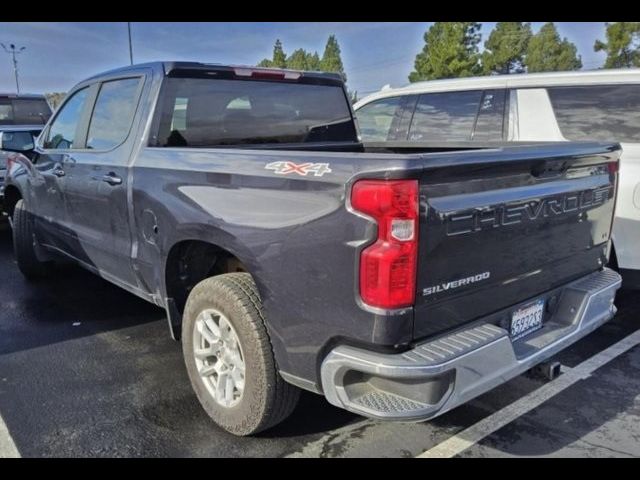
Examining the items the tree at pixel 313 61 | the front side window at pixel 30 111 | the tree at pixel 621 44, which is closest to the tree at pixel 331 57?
the tree at pixel 313 61

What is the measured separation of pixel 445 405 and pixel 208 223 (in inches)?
56.2

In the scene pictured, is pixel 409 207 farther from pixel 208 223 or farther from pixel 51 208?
pixel 51 208

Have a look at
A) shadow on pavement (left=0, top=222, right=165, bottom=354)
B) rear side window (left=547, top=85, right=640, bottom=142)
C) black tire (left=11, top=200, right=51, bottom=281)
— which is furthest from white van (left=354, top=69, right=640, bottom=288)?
black tire (left=11, top=200, right=51, bottom=281)

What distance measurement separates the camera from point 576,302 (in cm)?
291

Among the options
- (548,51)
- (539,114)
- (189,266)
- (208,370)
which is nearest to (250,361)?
(208,370)

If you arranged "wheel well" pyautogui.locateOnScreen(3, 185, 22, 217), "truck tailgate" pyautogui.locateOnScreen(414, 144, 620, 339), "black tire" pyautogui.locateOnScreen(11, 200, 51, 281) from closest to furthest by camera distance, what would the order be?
"truck tailgate" pyautogui.locateOnScreen(414, 144, 620, 339) < "black tire" pyautogui.locateOnScreen(11, 200, 51, 281) < "wheel well" pyautogui.locateOnScreen(3, 185, 22, 217)

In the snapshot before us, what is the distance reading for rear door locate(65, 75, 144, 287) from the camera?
11.7ft

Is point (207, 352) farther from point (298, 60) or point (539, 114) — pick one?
point (298, 60)

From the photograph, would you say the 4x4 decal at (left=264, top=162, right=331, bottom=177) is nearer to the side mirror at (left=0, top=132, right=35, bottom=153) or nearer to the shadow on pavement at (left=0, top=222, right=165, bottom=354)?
the shadow on pavement at (left=0, top=222, right=165, bottom=354)

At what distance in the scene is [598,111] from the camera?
4.57 meters

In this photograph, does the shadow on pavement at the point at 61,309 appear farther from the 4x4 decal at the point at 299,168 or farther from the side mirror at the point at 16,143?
the 4x4 decal at the point at 299,168

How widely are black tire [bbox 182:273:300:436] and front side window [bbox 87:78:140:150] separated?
4.64ft
